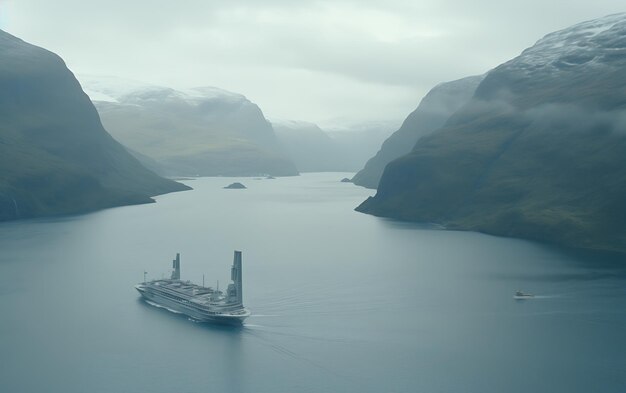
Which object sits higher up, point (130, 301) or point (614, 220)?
point (614, 220)

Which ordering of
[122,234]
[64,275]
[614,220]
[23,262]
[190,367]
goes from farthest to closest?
1. [122,234]
2. [614,220]
3. [23,262]
4. [64,275]
5. [190,367]

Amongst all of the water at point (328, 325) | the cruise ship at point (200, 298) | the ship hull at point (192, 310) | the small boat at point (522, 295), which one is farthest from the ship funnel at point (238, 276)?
the small boat at point (522, 295)

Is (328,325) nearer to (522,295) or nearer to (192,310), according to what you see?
(192,310)

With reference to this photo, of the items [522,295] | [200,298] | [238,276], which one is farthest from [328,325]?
[522,295]

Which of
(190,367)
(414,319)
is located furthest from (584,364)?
(190,367)

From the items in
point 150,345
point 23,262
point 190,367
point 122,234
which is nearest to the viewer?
point 190,367

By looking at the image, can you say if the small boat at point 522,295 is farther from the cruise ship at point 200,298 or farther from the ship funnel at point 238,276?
the ship funnel at point 238,276

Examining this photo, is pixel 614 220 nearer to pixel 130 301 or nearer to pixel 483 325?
pixel 483 325
